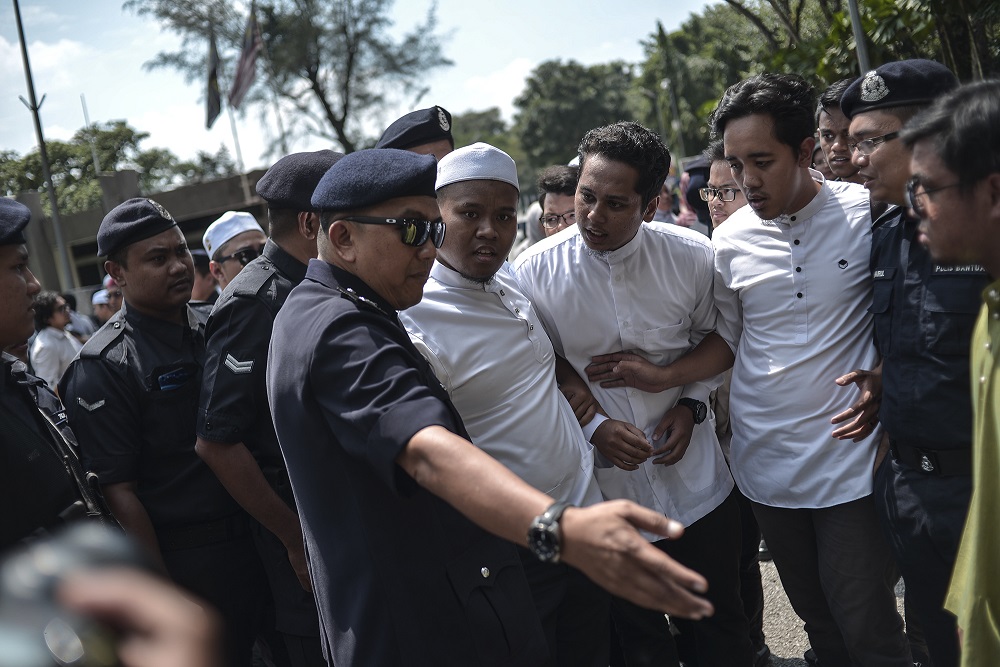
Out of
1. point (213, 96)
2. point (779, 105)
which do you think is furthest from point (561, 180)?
point (213, 96)

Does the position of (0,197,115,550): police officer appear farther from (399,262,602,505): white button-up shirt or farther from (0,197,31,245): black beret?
(399,262,602,505): white button-up shirt

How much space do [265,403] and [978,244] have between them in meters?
2.39

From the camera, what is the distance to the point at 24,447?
225 centimetres

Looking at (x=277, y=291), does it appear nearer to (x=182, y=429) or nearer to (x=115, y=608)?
(x=182, y=429)

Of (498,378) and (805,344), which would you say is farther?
(805,344)

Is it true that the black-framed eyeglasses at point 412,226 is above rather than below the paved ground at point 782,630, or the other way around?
A: above

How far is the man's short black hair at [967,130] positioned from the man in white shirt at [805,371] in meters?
1.02

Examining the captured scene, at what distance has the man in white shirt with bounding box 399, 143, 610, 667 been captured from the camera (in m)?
2.96

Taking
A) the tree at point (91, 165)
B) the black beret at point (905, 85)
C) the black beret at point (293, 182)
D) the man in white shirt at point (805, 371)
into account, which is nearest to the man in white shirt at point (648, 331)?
the man in white shirt at point (805, 371)

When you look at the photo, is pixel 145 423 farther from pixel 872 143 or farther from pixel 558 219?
pixel 558 219

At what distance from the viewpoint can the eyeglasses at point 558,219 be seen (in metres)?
5.66

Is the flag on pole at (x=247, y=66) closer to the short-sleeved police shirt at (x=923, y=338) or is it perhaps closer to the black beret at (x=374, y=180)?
the black beret at (x=374, y=180)

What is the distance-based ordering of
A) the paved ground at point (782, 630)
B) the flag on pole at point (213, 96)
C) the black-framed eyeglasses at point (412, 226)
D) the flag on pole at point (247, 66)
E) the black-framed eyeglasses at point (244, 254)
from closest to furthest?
the black-framed eyeglasses at point (412, 226)
the paved ground at point (782, 630)
the black-framed eyeglasses at point (244, 254)
the flag on pole at point (247, 66)
the flag on pole at point (213, 96)

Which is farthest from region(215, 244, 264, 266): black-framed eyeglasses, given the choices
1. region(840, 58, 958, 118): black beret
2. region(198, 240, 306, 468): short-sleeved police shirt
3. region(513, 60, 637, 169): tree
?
region(513, 60, 637, 169): tree
